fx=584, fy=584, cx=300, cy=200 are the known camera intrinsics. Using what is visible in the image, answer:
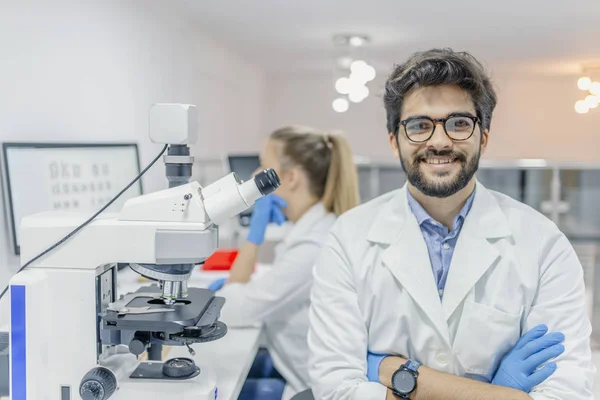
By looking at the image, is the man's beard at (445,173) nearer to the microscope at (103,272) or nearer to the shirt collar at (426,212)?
the shirt collar at (426,212)

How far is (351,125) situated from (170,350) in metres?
5.26

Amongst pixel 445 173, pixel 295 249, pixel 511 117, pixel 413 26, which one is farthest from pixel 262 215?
pixel 511 117

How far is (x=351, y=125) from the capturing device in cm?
653

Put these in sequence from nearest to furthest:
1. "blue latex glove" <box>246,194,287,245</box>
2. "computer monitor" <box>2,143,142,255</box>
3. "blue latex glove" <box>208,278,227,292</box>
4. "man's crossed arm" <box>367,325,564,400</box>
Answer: "man's crossed arm" <box>367,325,564,400</box> < "computer monitor" <box>2,143,142,255</box> < "blue latex glove" <box>208,278,227,292</box> < "blue latex glove" <box>246,194,287,245</box>

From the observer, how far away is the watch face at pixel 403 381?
1.21 meters

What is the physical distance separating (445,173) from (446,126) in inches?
4.1

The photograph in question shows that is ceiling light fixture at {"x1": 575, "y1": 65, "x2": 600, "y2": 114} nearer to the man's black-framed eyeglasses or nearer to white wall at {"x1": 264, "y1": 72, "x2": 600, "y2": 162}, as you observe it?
white wall at {"x1": 264, "y1": 72, "x2": 600, "y2": 162}

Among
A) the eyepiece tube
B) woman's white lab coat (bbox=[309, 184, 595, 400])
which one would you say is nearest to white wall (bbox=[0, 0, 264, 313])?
the eyepiece tube

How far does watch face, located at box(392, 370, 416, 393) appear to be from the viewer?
1214mm

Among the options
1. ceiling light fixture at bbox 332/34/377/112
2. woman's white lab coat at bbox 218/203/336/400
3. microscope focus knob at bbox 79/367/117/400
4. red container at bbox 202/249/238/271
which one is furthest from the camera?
ceiling light fixture at bbox 332/34/377/112

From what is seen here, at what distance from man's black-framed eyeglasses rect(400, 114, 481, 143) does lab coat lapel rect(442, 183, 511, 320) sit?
18cm

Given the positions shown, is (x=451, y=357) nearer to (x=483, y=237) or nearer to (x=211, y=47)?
(x=483, y=237)

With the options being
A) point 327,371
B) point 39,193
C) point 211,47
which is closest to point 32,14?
point 39,193

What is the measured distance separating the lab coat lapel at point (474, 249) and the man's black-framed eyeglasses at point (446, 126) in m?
0.18
